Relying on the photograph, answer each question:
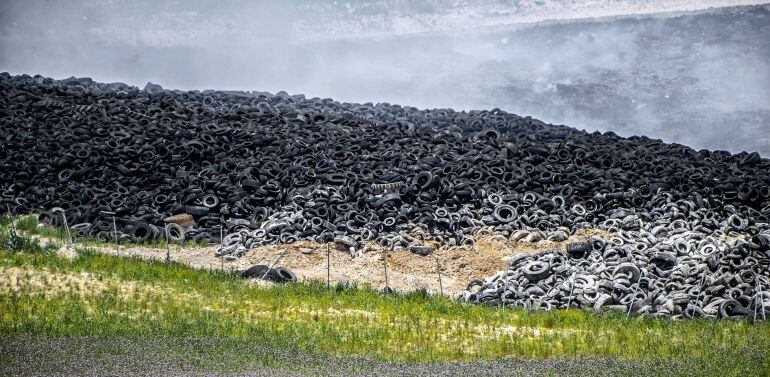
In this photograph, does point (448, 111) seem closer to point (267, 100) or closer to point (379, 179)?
point (267, 100)

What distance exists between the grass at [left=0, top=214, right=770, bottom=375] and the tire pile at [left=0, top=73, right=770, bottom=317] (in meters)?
2.64

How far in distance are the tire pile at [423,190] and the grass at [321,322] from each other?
2639 millimetres

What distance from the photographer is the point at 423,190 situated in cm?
3747

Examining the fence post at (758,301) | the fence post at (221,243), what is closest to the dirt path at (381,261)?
the fence post at (221,243)

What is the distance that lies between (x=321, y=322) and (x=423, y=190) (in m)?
13.6

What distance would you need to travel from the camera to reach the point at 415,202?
36.8 metres

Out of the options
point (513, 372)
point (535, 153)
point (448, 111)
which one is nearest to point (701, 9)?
point (448, 111)

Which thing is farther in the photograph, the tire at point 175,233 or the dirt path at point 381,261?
the tire at point 175,233

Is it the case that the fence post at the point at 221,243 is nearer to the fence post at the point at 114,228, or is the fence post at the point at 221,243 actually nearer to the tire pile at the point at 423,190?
the tire pile at the point at 423,190

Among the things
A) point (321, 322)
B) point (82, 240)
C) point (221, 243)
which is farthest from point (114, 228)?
point (321, 322)

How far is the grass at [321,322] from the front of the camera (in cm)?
2183

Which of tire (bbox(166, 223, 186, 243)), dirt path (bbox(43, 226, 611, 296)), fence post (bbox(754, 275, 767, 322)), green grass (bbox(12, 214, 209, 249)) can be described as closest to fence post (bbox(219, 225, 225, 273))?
dirt path (bbox(43, 226, 611, 296))

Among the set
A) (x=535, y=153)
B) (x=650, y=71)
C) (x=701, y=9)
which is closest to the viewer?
(x=535, y=153)

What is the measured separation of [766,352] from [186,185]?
972 inches
